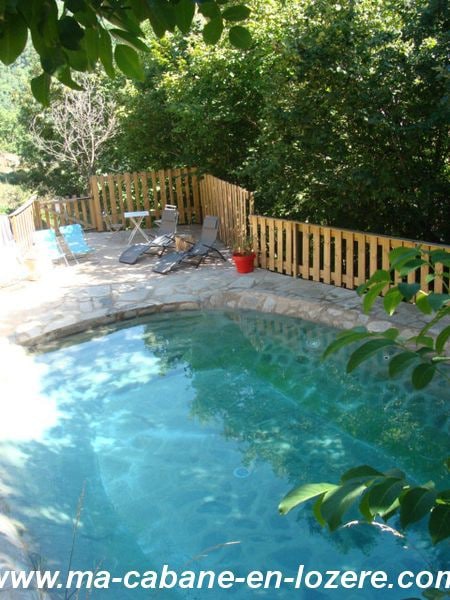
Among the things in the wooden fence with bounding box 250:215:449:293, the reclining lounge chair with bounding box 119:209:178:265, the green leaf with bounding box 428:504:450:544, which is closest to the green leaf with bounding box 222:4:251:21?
the green leaf with bounding box 428:504:450:544

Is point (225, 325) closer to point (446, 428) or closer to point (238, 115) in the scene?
point (446, 428)

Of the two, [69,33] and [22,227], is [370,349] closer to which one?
[69,33]

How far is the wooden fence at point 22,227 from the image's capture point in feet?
37.3

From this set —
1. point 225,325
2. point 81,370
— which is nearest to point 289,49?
point 225,325

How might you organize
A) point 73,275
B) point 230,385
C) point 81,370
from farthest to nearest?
point 73,275, point 81,370, point 230,385

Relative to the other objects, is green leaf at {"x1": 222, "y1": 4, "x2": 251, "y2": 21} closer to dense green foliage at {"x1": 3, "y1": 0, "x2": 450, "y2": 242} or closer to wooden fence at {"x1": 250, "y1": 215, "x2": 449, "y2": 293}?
dense green foliage at {"x1": 3, "y1": 0, "x2": 450, "y2": 242}

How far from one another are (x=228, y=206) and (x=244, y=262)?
222cm

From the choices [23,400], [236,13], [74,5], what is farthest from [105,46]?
[23,400]

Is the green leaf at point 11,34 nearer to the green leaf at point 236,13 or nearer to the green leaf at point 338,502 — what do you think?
the green leaf at point 236,13

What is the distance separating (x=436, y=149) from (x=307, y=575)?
6349 millimetres

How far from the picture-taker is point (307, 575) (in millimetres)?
4141

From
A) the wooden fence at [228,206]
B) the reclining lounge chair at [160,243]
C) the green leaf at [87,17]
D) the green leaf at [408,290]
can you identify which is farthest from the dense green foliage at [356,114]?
the green leaf at [408,290]

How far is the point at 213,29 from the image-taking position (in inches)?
74.2

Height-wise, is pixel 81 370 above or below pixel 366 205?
below
